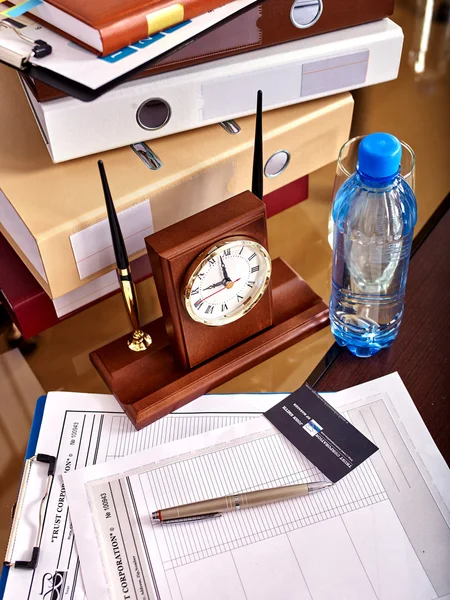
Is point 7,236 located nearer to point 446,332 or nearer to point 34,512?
point 34,512

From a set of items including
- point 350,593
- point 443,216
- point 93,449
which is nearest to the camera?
point 350,593

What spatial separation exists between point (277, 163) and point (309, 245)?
0.44 ft

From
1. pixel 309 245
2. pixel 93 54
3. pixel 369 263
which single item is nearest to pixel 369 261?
pixel 369 263

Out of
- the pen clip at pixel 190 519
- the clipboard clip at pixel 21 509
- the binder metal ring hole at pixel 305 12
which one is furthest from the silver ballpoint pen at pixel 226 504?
the binder metal ring hole at pixel 305 12

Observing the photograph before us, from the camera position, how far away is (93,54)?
63 cm

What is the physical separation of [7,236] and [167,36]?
27 centimetres

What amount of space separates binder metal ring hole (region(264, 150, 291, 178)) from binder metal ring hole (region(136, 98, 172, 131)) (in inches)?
4.7

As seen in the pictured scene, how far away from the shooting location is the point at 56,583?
0.60 m

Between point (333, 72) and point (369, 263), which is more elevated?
point (333, 72)

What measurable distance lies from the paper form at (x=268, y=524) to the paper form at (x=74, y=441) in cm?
1

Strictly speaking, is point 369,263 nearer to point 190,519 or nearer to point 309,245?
point 309,245


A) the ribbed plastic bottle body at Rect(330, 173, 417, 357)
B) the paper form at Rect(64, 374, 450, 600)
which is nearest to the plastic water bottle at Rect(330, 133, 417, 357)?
the ribbed plastic bottle body at Rect(330, 173, 417, 357)

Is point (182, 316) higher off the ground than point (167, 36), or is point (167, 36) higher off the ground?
point (167, 36)

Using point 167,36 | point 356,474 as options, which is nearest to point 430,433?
point 356,474
